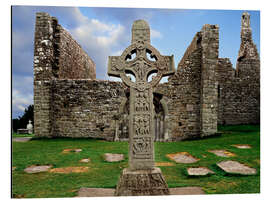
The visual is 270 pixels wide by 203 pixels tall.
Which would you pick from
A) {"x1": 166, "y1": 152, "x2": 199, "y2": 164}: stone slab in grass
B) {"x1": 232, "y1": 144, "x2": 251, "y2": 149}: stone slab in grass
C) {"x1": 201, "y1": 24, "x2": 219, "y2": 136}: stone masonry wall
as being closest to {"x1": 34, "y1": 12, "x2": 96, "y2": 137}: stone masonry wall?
{"x1": 166, "y1": 152, "x2": 199, "y2": 164}: stone slab in grass

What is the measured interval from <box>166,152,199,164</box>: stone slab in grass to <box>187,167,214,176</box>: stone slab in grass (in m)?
0.58

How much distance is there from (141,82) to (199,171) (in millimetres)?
2532

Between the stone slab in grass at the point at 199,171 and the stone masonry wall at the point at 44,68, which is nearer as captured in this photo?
the stone slab in grass at the point at 199,171

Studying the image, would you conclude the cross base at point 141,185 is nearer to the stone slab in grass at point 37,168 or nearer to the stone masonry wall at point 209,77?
the stone slab in grass at point 37,168

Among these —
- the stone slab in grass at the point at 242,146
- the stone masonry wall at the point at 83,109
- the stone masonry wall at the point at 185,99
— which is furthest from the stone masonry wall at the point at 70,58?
the stone slab in grass at the point at 242,146

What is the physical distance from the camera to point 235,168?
4.61m

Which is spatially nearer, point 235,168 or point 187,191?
point 187,191

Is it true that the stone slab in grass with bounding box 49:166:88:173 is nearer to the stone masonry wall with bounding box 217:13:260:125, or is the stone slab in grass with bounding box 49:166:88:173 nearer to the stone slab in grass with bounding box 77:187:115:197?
the stone slab in grass with bounding box 77:187:115:197

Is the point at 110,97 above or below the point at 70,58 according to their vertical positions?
below

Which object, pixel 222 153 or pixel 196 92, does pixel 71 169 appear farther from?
pixel 196 92

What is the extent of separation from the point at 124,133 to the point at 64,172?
16.2 ft

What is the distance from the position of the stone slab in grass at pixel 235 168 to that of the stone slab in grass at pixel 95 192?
8.32 ft

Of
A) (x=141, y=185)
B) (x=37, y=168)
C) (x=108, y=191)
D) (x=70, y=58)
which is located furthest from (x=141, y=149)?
(x=70, y=58)

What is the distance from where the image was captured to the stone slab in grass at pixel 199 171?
14.4 feet
